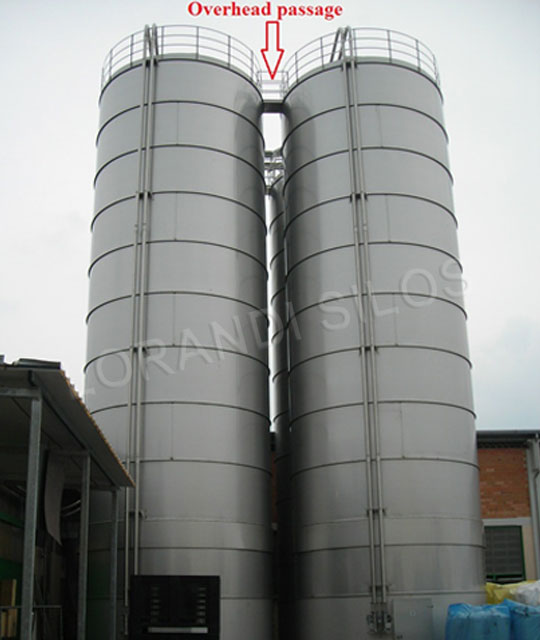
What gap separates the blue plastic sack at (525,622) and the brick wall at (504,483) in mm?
6628

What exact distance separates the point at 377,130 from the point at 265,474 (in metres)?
7.32

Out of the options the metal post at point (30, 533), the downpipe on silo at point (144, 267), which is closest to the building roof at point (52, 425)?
the metal post at point (30, 533)

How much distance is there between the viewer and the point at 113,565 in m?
14.2

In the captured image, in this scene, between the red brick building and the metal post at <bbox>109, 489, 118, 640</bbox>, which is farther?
the red brick building

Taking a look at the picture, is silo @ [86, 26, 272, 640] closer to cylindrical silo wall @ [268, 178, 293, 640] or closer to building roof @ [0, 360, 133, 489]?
building roof @ [0, 360, 133, 489]

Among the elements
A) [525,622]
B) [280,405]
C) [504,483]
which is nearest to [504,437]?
[504,483]

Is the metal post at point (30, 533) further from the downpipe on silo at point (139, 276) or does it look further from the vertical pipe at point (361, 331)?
the vertical pipe at point (361, 331)

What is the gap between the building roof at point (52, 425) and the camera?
8.71 metres

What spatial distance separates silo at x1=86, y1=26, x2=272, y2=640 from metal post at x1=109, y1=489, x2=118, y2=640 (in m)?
0.38

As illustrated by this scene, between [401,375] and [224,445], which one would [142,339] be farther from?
[401,375]

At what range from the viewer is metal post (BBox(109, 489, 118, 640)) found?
1400 centimetres

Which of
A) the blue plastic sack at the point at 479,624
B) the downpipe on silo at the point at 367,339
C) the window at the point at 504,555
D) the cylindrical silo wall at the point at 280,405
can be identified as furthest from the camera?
the window at the point at 504,555

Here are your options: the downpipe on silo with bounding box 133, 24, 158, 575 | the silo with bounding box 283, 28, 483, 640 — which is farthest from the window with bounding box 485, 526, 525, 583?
the downpipe on silo with bounding box 133, 24, 158, 575

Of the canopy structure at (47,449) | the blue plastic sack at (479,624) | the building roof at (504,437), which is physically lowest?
the blue plastic sack at (479,624)
